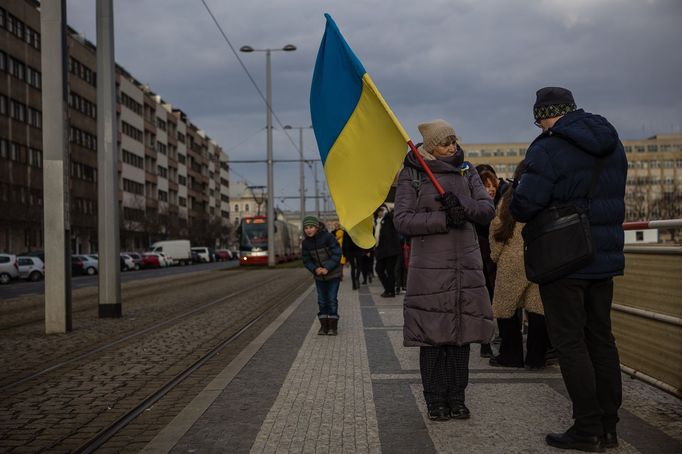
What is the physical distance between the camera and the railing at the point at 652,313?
18.4 feet

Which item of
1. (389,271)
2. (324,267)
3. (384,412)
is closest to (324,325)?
(324,267)

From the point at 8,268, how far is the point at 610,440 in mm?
36025

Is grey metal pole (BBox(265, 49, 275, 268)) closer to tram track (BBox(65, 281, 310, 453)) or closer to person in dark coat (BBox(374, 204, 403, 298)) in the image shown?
person in dark coat (BBox(374, 204, 403, 298))

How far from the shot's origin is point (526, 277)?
555cm

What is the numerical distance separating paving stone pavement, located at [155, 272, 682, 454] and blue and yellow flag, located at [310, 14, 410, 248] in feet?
4.00

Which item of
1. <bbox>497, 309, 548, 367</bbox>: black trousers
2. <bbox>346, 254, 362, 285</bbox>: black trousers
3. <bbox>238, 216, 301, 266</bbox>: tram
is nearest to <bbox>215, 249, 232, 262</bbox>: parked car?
<bbox>238, 216, 301, 266</bbox>: tram

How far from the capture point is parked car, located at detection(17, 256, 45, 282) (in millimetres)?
38844

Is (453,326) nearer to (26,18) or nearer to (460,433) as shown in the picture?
(460,433)

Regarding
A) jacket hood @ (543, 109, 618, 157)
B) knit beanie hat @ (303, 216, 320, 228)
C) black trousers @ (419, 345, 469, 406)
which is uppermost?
jacket hood @ (543, 109, 618, 157)

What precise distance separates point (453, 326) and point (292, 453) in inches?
53.0

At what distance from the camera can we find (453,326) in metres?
5.28

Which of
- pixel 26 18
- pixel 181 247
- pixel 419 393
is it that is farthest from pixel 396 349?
pixel 181 247

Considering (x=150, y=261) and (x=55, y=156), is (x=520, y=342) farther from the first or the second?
(x=150, y=261)

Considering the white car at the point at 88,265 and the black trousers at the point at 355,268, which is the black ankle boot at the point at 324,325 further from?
the white car at the point at 88,265
